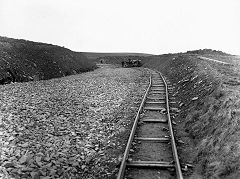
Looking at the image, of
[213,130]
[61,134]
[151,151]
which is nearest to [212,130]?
[213,130]

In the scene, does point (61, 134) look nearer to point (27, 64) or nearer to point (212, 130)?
point (212, 130)

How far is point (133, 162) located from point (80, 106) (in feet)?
19.2

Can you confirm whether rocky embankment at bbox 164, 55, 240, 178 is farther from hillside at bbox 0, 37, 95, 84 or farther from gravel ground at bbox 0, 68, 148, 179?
hillside at bbox 0, 37, 95, 84

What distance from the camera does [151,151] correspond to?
7.85m

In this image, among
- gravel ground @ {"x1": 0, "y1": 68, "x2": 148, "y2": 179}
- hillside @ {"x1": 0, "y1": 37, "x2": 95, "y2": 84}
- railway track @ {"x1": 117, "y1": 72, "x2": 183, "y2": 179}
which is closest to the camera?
railway track @ {"x1": 117, "y1": 72, "x2": 183, "y2": 179}

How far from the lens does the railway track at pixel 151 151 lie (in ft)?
21.7

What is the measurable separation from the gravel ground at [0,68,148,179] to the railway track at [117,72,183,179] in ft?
1.29

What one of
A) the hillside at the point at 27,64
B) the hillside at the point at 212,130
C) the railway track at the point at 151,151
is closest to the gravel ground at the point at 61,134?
the railway track at the point at 151,151

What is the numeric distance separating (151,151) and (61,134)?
9.89 ft

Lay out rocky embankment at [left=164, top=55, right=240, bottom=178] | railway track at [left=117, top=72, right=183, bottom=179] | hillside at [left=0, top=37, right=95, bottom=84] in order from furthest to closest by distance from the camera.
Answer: hillside at [left=0, top=37, right=95, bottom=84]
railway track at [left=117, top=72, right=183, bottom=179]
rocky embankment at [left=164, top=55, right=240, bottom=178]

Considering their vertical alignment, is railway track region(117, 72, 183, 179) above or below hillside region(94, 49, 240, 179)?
below

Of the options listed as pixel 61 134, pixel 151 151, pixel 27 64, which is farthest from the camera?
pixel 27 64

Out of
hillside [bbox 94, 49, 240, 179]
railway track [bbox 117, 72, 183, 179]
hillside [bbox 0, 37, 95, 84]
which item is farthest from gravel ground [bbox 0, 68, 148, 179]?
hillside [bbox 0, 37, 95, 84]

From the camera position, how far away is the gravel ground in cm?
687
